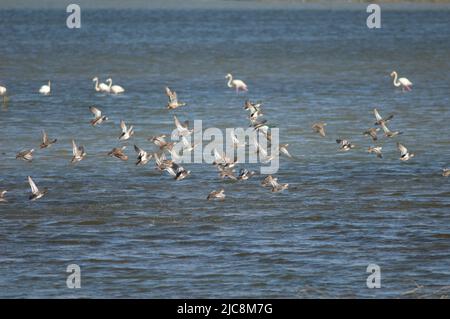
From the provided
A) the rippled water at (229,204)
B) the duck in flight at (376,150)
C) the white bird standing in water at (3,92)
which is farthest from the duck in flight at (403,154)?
the white bird standing in water at (3,92)

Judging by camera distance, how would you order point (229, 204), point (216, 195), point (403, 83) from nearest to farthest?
point (229, 204), point (216, 195), point (403, 83)

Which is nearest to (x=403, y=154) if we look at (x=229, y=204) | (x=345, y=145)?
(x=345, y=145)

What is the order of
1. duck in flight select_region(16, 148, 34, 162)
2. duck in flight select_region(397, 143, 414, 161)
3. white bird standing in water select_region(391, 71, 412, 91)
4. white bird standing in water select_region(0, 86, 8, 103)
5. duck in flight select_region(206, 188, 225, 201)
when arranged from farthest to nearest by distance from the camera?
white bird standing in water select_region(391, 71, 412, 91)
white bird standing in water select_region(0, 86, 8, 103)
duck in flight select_region(16, 148, 34, 162)
duck in flight select_region(397, 143, 414, 161)
duck in flight select_region(206, 188, 225, 201)

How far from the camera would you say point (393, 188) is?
2198cm

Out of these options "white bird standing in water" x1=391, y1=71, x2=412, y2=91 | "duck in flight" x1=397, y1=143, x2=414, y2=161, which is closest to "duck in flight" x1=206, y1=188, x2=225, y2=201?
"duck in flight" x1=397, y1=143, x2=414, y2=161

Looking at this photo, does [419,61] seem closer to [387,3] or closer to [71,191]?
[71,191]

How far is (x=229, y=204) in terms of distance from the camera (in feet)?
68.3

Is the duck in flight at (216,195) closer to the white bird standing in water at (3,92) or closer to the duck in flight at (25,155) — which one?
the duck in flight at (25,155)

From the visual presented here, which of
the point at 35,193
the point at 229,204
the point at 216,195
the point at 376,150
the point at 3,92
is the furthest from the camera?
the point at 3,92

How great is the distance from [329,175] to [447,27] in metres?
77.5

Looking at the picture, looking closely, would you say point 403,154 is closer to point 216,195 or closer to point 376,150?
point 376,150

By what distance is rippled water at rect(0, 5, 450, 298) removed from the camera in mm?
15992

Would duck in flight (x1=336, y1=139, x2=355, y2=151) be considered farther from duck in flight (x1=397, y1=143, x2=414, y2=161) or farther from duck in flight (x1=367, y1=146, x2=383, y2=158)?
duck in flight (x1=397, y1=143, x2=414, y2=161)

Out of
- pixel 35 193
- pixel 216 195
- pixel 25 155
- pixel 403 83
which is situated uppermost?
pixel 403 83
